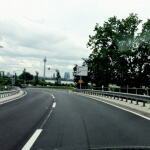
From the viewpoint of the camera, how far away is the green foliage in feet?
155

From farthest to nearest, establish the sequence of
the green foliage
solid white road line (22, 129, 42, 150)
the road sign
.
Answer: the road sign → the green foliage → solid white road line (22, 129, 42, 150)

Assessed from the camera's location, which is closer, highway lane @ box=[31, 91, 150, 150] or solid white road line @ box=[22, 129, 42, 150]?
solid white road line @ box=[22, 129, 42, 150]

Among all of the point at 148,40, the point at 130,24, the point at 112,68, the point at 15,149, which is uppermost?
the point at 130,24

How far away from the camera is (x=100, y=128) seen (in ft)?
29.1

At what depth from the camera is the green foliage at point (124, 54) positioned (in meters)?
47.2

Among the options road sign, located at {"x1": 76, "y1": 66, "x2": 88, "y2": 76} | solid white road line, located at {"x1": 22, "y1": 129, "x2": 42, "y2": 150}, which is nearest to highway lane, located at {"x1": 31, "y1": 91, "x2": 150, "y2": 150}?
solid white road line, located at {"x1": 22, "y1": 129, "x2": 42, "y2": 150}

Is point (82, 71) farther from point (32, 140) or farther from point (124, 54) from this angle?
point (32, 140)

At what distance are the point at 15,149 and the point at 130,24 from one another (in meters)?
46.9

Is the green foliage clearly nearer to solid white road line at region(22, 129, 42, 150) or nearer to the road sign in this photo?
the road sign

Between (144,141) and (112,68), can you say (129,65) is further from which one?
(144,141)

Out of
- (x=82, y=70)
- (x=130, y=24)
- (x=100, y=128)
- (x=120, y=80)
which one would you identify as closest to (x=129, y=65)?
(x=120, y=80)

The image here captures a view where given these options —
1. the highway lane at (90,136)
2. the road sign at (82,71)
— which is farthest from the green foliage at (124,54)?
the highway lane at (90,136)

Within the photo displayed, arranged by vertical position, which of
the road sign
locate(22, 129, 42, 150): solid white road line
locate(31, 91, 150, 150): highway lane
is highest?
the road sign

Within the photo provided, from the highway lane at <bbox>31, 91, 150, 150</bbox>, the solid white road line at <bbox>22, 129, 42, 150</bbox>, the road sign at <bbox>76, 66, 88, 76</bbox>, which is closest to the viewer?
the solid white road line at <bbox>22, 129, 42, 150</bbox>
